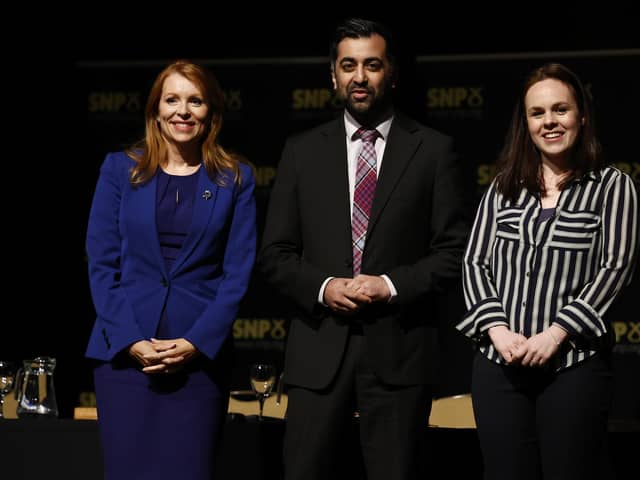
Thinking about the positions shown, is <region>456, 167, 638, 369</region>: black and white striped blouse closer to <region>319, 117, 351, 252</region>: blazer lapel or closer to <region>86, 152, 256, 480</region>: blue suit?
<region>319, 117, 351, 252</region>: blazer lapel

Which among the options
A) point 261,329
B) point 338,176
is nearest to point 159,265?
point 338,176

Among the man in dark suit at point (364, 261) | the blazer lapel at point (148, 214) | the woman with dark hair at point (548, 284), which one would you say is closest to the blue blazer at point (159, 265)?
the blazer lapel at point (148, 214)

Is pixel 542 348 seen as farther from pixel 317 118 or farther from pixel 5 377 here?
pixel 317 118

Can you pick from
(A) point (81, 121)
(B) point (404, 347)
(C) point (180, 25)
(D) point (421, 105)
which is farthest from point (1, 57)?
(B) point (404, 347)

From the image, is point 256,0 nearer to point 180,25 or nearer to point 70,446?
point 180,25

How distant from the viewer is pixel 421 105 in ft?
16.9

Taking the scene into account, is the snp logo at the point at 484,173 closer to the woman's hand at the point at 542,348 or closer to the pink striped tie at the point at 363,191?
the pink striped tie at the point at 363,191

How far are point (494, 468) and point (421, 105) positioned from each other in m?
2.67

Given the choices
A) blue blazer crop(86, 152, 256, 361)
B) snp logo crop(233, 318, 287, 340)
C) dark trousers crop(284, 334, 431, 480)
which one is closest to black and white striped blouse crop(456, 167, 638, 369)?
dark trousers crop(284, 334, 431, 480)

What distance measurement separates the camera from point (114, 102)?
5406 mm

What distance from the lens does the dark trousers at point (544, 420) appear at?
2.71 meters

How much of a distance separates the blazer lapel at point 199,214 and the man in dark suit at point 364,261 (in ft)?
0.62

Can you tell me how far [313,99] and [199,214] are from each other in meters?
2.28

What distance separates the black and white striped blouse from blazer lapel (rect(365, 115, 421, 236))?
34 cm
